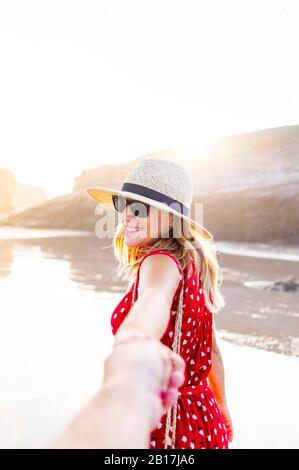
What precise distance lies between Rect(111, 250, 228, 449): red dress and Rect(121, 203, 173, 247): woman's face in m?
0.17

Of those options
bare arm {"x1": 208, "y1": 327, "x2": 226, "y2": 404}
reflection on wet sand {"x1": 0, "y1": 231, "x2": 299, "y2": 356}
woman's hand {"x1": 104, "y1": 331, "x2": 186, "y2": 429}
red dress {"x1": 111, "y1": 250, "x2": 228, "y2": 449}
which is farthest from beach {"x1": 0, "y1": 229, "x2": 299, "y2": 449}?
woman's hand {"x1": 104, "y1": 331, "x2": 186, "y2": 429}

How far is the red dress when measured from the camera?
4.65ft

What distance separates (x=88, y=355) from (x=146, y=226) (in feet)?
12.0

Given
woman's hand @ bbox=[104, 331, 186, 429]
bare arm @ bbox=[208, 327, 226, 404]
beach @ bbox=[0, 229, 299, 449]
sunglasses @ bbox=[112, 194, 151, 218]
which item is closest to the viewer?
woman's hand @ bbox=[104, 331, 186, 429]

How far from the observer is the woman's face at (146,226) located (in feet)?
5.03

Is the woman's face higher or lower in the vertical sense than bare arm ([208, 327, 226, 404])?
higher

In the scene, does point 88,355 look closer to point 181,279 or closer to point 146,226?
point 146,226

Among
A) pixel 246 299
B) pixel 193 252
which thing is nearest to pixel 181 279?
pixel 193 252

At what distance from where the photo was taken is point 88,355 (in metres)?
4.91

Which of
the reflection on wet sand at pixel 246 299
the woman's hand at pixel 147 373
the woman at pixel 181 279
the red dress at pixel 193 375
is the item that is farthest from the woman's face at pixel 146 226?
the reflection on wet sand at pixel 246 299

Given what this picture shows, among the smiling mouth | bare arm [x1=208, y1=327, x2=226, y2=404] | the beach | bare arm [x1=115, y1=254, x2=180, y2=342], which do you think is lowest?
the beach

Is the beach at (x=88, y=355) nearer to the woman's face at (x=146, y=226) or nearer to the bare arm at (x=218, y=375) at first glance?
the bare arm at (x=218, y=375)

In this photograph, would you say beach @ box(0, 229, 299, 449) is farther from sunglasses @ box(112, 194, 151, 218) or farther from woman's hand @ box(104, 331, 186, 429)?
woman's hand @ box(104, 331, 186, 429)

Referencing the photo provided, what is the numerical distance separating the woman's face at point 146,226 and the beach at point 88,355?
203cm
